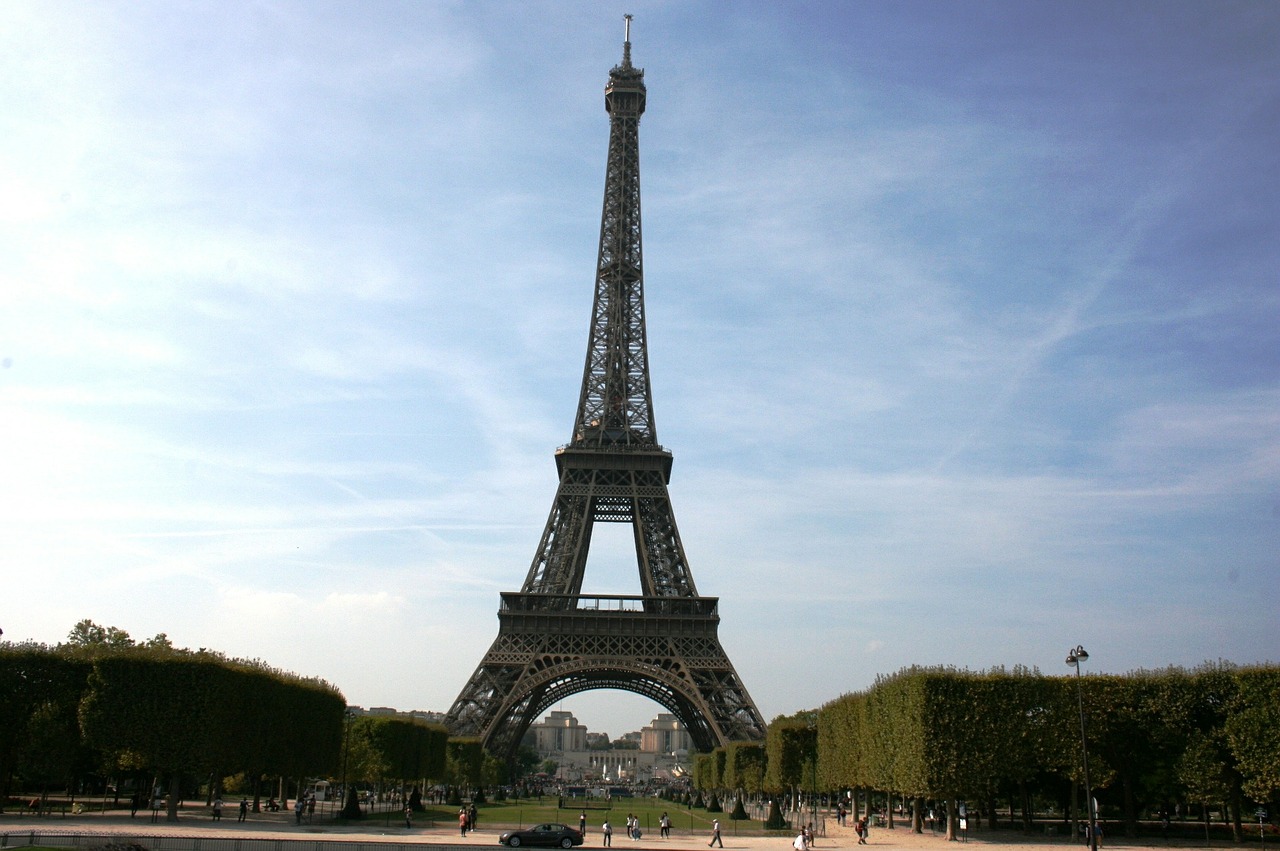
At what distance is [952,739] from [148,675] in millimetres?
36896

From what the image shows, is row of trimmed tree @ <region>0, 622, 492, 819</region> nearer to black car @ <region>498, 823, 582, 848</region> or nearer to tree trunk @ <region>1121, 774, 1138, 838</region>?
black car @ <region>498, 823, 582, 848</region>


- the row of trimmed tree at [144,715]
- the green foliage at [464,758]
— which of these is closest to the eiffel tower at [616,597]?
the green foliage at [464,758]

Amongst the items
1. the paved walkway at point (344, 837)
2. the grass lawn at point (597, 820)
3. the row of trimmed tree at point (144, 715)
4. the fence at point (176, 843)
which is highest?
the row of trimmed tree at point (144, 715)

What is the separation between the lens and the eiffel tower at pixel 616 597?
78.6 metres

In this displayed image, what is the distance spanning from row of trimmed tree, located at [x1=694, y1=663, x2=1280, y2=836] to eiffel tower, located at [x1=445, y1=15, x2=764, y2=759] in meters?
27.8

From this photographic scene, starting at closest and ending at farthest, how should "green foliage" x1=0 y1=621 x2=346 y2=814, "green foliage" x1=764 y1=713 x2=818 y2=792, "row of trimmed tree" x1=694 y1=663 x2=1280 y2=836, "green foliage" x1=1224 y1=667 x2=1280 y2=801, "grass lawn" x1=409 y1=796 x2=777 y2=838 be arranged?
"green foliage" x1=1224 y1=667 x2=1280 y2=801 < "row of trimmed tree" x1=694 y1=663 x2=1280 y2=836 < "green foliage" x1=0 y1=621 x2=346 y2=814 < "grass lawn" x1=409 y1=796 x2=777 y2=838 < "green foliage" x1=764 y1=713 x2=818 y2=792

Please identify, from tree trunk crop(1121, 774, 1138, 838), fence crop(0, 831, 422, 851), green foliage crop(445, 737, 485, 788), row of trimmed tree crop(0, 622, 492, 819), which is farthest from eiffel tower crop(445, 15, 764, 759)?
fence crop(0, 831, 422, 851)

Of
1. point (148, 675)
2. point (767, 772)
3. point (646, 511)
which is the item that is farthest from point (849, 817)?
point (148, 675)

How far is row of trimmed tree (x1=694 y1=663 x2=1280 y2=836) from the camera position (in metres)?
45.2

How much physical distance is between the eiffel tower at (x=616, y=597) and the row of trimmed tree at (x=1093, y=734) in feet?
91.2

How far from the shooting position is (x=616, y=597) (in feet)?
265

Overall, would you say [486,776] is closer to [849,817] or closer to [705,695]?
[705,695]

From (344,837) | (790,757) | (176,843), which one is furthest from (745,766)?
(176,843)

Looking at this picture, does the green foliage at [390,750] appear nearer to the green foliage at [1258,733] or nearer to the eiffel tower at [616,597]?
the eiffel tower at [616,597]
